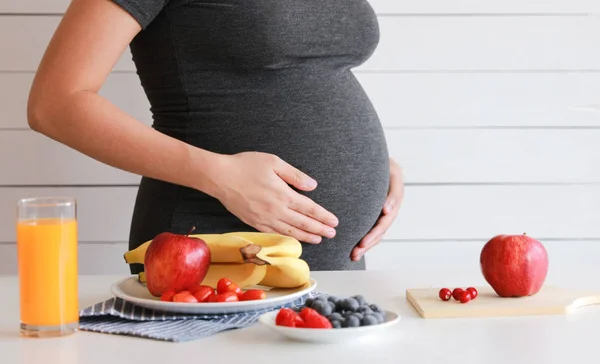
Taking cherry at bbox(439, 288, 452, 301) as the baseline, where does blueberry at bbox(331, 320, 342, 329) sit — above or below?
above

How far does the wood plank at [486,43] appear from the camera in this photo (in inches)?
79.7

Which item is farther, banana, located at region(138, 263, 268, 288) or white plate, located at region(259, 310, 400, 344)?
banana, located at region(138, 263, 268, 288)

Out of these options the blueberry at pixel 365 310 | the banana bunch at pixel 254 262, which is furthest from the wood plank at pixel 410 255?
the blueberry at pixel 365 310

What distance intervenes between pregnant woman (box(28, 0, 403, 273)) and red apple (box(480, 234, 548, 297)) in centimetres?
32

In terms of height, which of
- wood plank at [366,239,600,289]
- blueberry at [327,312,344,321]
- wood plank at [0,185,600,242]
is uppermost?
blueberry at [327,312,344,321]

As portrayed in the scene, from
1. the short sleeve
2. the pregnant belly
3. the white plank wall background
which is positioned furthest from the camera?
the white plank wall background

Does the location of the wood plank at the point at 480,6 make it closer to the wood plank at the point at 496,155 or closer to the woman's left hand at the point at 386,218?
the wood plank at the point at 496,155

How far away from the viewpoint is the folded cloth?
80cm

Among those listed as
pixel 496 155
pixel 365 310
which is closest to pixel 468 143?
pixel 496 155

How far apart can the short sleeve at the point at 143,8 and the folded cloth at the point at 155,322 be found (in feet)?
1.47

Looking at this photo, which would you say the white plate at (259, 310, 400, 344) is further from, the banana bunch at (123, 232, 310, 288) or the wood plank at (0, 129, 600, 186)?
the wood plank at (0, 129, 600, 186)

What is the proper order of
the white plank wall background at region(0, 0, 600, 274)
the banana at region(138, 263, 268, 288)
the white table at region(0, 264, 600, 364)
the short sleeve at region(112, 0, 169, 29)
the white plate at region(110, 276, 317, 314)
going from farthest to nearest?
1. the white plank wall background at region(0, 0, 600, 274)
2. the short sleeve at region(112, 0, 169, 29)
3. the banana at region(138, 263, 268, 288)
4. the white plate at region(110, 276, 317, 314)
5. the white table at region(0, 264, 600, 364)

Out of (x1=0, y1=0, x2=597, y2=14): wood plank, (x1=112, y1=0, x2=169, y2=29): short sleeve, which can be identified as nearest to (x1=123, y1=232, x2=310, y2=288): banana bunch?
(x1=112, y1=0, x2=169, y2=29): short sleeve

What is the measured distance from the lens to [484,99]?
2.05 m
